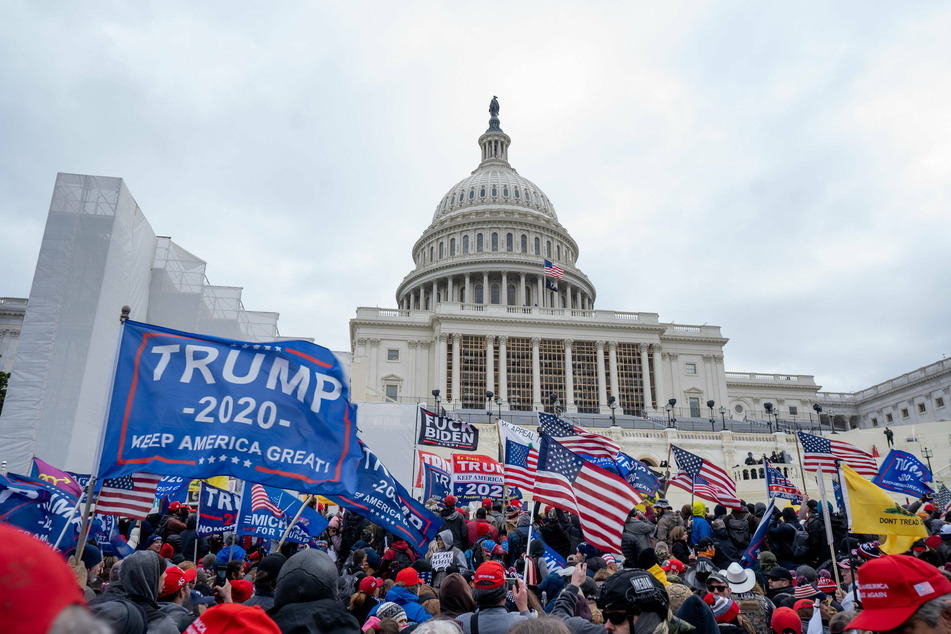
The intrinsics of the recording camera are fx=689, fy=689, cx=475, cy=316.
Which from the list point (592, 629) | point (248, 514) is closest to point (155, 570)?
point (592, 629)

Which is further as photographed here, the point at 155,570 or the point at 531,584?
the point at 531,584

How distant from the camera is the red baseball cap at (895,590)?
2.96m

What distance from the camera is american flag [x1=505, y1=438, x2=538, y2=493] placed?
14.0 metres

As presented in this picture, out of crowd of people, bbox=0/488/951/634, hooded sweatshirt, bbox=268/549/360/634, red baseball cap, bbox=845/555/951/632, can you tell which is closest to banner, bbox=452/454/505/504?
crowd of people, bbox=0/488/951/634

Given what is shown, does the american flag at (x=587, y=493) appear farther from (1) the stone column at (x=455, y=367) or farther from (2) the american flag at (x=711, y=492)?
(1) the stone column at (x=455, y=367)

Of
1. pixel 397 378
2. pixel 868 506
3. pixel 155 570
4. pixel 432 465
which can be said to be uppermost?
pixel 397 378

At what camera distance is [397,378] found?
67.4 meters

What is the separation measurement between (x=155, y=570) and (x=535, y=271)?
80.4m

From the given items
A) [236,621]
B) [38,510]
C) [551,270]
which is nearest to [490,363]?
[551,270]

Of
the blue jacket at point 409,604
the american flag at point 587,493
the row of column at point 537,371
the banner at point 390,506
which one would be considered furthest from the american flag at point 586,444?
the row of column at point 537,371

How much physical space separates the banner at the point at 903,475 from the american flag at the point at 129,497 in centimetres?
1348

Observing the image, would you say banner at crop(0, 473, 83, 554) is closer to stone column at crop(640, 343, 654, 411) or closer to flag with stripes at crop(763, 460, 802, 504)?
flag with stripes at crop(763, 460, 802, 504)

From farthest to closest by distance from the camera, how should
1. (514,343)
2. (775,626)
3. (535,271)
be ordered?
(535,271), (514,343), (775,626)

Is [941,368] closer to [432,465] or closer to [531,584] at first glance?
[432,465]
